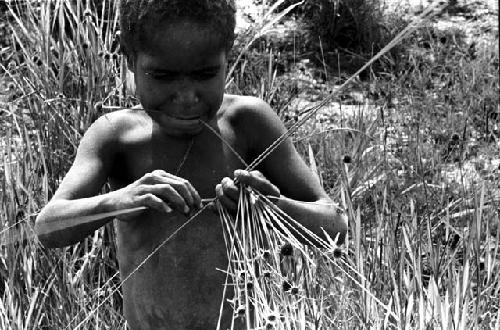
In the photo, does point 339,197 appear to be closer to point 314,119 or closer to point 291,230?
point 314,119

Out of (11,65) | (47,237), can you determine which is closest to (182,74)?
(47,237)

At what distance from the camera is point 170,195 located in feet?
6.84

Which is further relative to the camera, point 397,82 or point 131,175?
point 397,82

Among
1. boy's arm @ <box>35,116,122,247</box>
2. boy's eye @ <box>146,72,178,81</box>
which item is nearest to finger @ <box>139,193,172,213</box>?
boy's arm @ <box>35,116,122,247</box>

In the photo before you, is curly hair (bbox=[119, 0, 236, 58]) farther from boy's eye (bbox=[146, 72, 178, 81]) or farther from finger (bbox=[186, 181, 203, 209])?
finger (bbox=[186, 181, 203, 209])

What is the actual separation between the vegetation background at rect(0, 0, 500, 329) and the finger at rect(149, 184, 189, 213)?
339 millimetres

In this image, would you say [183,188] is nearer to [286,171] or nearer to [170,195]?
[170,195]

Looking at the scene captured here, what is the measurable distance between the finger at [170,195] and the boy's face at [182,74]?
6.9 inches

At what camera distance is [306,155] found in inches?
151

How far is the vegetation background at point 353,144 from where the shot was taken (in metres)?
3.04

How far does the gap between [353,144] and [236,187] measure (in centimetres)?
177

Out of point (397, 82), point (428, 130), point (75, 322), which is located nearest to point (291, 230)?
point (75, 322)

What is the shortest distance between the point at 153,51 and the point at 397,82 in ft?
8.16

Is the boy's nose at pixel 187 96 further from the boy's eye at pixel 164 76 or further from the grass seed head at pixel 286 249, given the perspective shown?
the grass seed head at pixel 286 249
